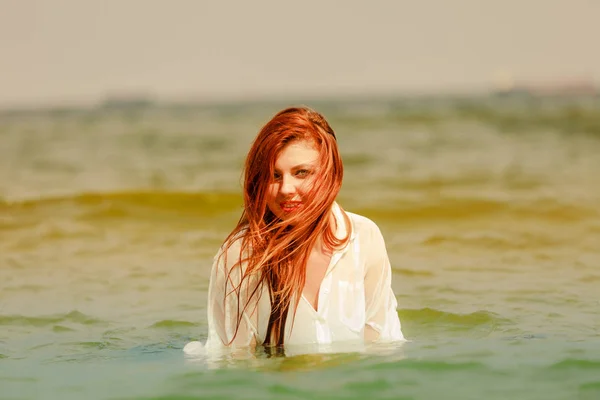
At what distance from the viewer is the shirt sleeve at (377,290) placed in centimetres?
445

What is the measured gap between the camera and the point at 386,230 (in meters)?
10.1

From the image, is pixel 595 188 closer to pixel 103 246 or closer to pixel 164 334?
pixel 103 246

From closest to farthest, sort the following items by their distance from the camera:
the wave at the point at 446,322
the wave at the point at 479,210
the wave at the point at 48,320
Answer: the wave at the point at 446,322 → the wave at the point at 48,320 → the wave at the point at 479,210

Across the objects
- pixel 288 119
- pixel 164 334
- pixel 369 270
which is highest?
pixel 288 119

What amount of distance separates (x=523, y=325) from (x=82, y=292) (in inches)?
125

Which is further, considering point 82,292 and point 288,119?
point 82,292

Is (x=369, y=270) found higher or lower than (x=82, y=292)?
higher

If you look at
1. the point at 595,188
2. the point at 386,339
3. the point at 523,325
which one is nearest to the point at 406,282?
the point at 523,325

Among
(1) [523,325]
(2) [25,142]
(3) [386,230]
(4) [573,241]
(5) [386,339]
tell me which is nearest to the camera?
(5) [386,339]

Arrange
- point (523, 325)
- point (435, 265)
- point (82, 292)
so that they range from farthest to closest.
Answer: point (435, 265) → point (82, 292) → point (523, 325)

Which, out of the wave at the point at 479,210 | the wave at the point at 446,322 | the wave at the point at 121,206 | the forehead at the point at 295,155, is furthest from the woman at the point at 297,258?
the wave at the point at 121,206

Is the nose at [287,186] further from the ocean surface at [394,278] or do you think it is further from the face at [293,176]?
the ocean surface at [394,278]

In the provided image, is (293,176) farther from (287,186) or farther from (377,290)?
(377,290)

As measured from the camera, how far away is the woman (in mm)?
4277
